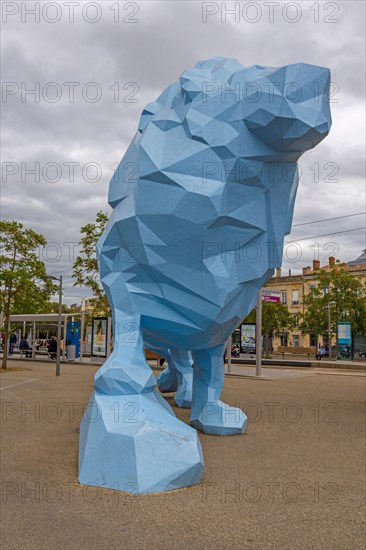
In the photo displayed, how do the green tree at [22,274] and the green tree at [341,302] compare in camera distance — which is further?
the green tree at [341,302]

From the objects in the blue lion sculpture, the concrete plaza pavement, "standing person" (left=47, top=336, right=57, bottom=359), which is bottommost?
the concrete plaza pavement

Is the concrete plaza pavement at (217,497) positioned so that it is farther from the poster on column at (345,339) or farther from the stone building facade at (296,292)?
the stone building facade at (296,292)

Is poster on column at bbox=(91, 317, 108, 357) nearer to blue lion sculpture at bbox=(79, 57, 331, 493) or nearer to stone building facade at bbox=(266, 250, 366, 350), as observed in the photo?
blue lion sculpture at bbox=(79, 57, 331, 493)

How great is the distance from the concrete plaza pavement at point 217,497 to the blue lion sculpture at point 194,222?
1.35 feet

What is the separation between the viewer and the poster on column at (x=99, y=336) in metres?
19.9

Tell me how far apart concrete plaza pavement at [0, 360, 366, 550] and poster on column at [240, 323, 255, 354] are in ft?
41.1

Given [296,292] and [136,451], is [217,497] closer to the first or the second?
[136,451]

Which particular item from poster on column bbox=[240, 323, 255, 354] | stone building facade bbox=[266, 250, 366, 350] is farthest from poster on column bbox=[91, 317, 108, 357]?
stone building facade bbox=[266, 250, 366, 350]

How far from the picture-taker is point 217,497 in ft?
13.2

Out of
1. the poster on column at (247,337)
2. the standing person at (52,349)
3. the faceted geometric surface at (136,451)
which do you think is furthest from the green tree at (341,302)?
the faceted geometric surface at (136,451)

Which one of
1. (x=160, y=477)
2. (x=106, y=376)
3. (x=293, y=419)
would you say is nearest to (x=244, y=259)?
(x=106, y=376)

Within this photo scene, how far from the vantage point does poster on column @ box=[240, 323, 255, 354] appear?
20172mm

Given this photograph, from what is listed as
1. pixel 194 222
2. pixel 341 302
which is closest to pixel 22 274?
pixel 194 222

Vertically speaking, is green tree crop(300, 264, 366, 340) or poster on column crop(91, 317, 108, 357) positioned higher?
green tree crop(300, 264, 366, 340)
